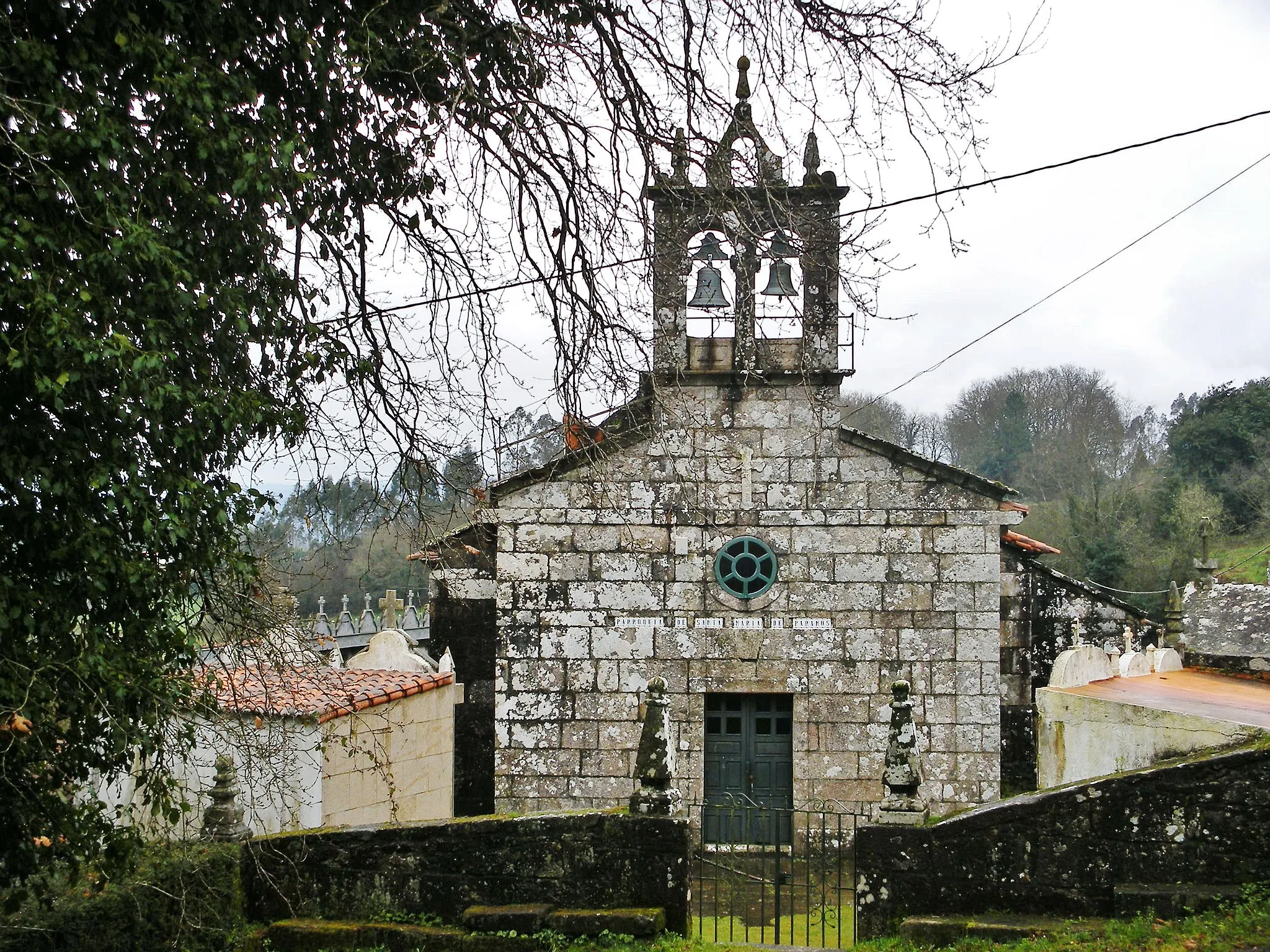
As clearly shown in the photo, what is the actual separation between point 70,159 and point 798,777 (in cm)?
849

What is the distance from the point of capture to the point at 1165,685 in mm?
12211

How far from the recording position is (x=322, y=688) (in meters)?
6.55

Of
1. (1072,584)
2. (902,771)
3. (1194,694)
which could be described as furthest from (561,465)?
(1194,694)

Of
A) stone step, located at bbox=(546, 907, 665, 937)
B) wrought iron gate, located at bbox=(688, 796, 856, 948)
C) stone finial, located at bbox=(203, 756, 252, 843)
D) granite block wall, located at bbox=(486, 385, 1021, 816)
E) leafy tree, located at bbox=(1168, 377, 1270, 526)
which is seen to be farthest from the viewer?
leafy tree, located at bbox=(1168, 377, 1270, 526)

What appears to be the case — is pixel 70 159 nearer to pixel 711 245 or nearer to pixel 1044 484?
pixel 711 245

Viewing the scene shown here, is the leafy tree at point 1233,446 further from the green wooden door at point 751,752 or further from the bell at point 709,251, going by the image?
the bell at point 709,251

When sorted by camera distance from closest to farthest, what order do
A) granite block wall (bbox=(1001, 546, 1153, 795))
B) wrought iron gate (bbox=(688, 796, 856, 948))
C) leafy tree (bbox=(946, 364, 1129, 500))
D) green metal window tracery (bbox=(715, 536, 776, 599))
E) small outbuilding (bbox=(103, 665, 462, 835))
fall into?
wrought iron gate (bbox=(688, 796, 856, 948)) < small outbuilding (bbox=(103, 665, 462, 835)) < green metal window tracery (bbox=(715, 536, 776, 599)) < granite block wall (bbox=(1001, 546, 1153, 795)) < leafy tree (bbox=(946, 364, 1129, 500))

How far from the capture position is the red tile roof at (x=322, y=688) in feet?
22.3

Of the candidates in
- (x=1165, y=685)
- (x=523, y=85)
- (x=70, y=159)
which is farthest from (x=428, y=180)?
(x=1165, y=685)

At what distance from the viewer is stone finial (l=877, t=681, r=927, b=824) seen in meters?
6.92

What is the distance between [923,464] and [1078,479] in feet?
104

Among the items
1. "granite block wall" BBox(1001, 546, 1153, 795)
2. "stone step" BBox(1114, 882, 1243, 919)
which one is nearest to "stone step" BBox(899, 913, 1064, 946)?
"stone step" BBox(1114, 882, 1243, 919)

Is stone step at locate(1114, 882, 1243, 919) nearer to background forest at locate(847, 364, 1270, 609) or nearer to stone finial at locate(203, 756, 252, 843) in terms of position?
stone finial at locate(203, 756, 252, 843)

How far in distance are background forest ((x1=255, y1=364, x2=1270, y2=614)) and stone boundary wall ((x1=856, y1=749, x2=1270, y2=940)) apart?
132 inches
